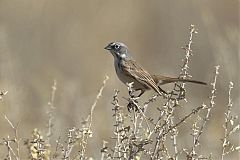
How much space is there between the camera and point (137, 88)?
259 inches

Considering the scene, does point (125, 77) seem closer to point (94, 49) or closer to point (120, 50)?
point (120, 50)

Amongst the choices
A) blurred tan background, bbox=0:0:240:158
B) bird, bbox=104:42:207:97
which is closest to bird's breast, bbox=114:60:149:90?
bird, bbox=104:42:207:97

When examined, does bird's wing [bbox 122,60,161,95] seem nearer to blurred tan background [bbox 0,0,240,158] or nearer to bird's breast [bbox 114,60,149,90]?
bird's breast [bbox 114,60,149,90]

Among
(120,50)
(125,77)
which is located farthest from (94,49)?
(125,77)

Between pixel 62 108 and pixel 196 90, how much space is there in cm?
231

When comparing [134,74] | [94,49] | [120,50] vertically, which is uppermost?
[94,49]

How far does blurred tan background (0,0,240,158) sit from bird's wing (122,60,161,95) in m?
0.81

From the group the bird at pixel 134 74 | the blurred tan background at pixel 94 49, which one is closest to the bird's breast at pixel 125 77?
the bird at pixel 134 74

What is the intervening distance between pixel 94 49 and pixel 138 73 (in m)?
5.76

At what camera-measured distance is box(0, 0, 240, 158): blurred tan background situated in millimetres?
8180

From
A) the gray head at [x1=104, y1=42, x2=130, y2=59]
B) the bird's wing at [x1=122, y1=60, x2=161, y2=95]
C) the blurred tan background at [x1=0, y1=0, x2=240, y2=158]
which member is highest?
the blurred tan background at [x1=0, y1=0, x2=240, y2=158]

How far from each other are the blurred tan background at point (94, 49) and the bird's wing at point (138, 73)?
814 mm

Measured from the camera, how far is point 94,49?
12.3m

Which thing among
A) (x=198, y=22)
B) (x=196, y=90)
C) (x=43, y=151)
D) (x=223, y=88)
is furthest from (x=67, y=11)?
(x=43, y=151)
